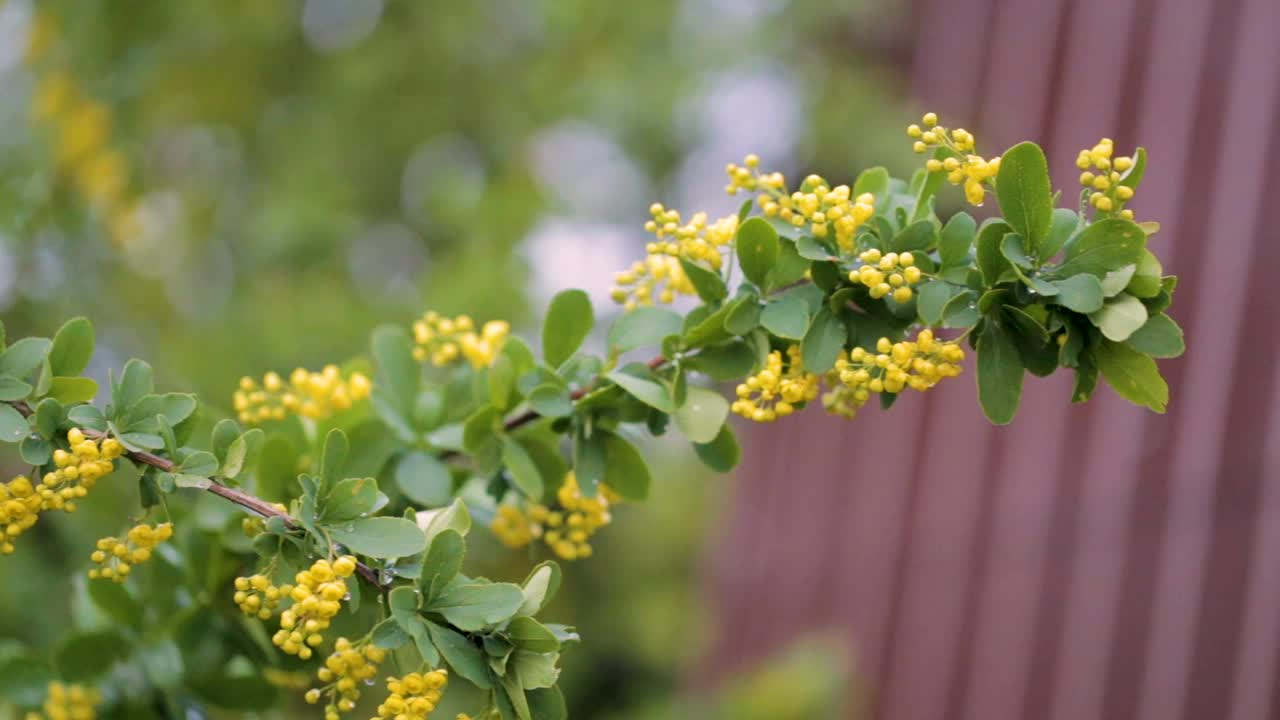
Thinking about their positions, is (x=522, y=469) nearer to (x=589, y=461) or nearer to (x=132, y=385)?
(x=589, y=461)

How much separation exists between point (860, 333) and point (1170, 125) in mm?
1870

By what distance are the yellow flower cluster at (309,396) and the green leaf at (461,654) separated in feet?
0.95

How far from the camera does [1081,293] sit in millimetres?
709

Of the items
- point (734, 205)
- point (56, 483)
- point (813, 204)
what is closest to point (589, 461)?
point (813, 204)

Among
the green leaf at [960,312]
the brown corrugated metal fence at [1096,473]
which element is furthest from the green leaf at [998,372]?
the brown corrugated metal fence at [1096,473]

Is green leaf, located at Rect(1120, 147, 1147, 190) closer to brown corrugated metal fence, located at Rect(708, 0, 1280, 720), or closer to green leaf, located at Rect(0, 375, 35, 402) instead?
green leaf, located at Rect(0, 375, 35, 402)

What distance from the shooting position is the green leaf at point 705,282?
83 centimetres

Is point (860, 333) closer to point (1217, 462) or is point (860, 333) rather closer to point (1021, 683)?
point (1217, 462)

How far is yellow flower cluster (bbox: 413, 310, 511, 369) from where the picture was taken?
38.6 inches

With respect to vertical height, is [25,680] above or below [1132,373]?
below

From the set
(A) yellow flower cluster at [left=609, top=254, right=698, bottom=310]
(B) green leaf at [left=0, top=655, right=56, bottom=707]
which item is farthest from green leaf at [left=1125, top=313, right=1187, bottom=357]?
(B) green leaf at [left=0, top=655, right=56, bottom=707]

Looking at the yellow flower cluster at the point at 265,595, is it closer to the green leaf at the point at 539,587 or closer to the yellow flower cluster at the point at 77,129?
the green leaf at the point at 539,587

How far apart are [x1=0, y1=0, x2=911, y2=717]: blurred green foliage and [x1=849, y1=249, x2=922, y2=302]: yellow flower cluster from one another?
5.31 ft

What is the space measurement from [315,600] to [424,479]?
260 millimetres
